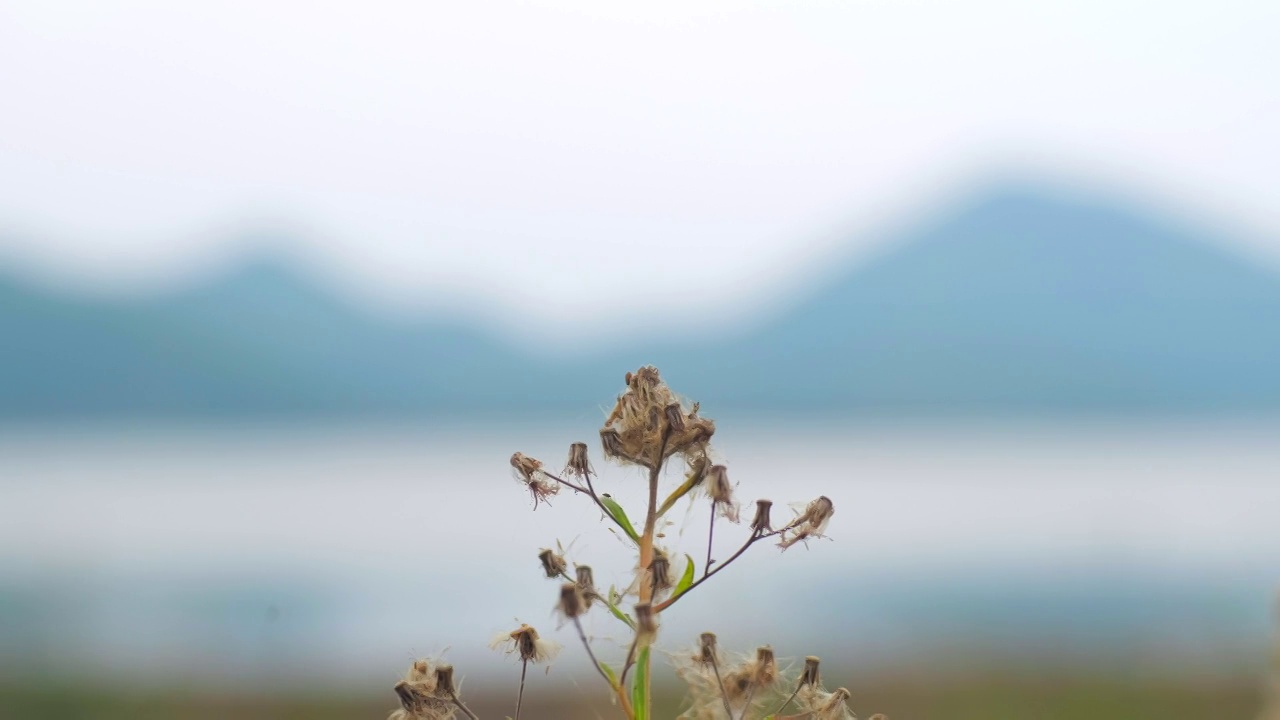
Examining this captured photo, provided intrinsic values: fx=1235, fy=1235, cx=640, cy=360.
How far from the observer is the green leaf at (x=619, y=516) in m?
1.81

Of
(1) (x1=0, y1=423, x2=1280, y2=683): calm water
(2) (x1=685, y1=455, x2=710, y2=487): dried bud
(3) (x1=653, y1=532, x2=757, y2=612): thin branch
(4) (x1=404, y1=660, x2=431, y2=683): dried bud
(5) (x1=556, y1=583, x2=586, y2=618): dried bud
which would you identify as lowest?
(4) (x1=404, y1=660, x2=431, y2=683): dried bud

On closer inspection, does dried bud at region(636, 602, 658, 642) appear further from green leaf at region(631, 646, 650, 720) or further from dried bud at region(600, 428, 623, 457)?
dried bud at region(600, 428, 623, 457)

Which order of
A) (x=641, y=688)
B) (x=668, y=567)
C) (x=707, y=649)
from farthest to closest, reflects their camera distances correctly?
1. (x=707, y=649)
2. (x=668, y=567)
3. (x=641, y=688)

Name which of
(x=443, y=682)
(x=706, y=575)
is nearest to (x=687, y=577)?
(x=706, y=575)

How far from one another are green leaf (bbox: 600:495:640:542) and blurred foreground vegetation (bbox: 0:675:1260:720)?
10.2 m

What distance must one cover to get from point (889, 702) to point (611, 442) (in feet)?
43.3

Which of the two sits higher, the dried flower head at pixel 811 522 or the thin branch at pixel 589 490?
the thin branch at pixel 589 490

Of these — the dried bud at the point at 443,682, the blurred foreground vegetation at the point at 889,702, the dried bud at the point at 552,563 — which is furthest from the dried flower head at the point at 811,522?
the blurred foreground vegetation at the point at 889,702

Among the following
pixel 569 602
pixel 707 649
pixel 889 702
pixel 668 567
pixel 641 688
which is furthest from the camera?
pixel 889 702

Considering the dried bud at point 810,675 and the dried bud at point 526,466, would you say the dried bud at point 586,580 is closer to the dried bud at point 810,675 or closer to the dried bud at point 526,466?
the dried bud at point 526,466

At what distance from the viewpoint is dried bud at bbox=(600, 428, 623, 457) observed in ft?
6.12

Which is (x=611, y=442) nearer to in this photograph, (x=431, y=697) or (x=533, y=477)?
(x=533, y=477)

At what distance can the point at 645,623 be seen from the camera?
5.11 ft

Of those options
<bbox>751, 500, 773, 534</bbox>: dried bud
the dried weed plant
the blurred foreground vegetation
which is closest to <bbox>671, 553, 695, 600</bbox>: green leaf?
the dried weed plant
